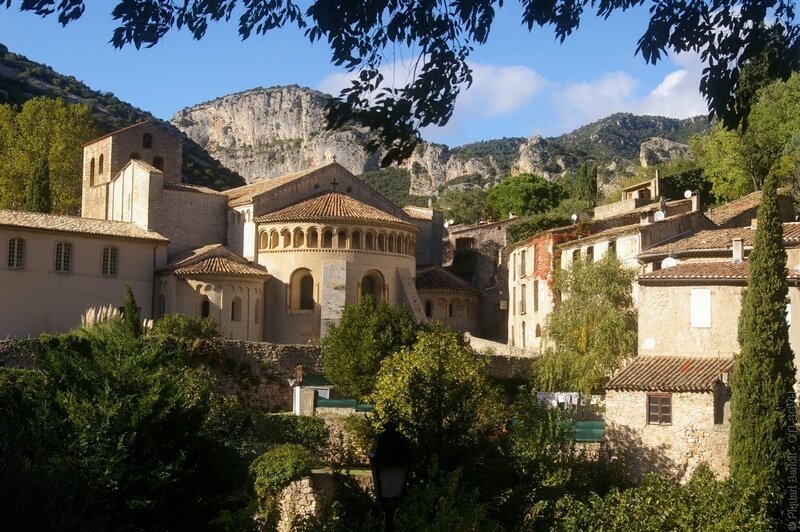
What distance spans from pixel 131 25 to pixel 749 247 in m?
34.0

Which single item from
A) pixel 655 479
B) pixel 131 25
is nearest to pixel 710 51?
pixel 131 25

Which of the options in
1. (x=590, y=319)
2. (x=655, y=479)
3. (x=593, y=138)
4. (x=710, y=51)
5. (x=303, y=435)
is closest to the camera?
(x=710, y=51)

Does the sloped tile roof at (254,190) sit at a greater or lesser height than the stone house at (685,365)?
greater

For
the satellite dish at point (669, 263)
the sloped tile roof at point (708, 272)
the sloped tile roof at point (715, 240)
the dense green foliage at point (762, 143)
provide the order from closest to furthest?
the sloped tile roof at point (708, 272) < the satellite dish at point (669, 263) < the sloped tile roof at point (715, 240) < the dense green foliage at point (762, 143)

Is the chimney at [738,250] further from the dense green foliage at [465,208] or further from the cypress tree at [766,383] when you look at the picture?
the dense green foliage at [465,208]

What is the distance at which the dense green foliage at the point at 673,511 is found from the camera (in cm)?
2603

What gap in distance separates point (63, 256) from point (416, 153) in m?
104

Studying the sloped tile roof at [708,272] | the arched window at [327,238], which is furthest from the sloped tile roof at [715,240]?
the arched window at [327,238]

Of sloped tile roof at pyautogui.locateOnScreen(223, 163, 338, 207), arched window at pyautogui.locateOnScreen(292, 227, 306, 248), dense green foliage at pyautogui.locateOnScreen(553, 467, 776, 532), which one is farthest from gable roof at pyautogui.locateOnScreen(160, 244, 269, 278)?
dense green foliage at pyautogui.locateOnScreen(553, 467, 776, 532)

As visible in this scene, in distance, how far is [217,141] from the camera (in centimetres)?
19675

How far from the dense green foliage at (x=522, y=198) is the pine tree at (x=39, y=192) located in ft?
115

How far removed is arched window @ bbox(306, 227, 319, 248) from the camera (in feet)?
173

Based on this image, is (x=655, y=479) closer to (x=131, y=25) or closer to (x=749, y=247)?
(x=749, y=247)

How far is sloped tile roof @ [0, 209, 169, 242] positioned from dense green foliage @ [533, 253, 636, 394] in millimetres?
18854
